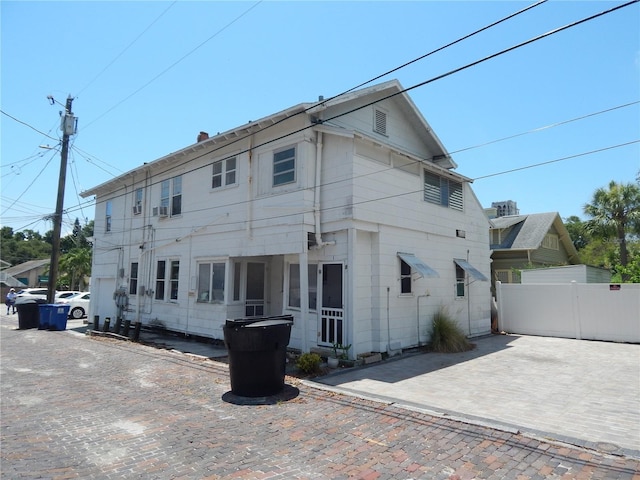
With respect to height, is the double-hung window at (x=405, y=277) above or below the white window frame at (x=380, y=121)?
below

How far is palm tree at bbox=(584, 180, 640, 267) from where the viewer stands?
80.5 ft

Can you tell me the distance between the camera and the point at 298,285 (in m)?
11.5

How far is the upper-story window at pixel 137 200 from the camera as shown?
16828 millimetres

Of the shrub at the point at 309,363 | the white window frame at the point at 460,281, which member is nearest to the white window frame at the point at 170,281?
the shrub at the point at 309,363

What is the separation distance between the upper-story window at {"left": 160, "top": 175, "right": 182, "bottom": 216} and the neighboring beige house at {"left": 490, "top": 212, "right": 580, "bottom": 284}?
17.3 m

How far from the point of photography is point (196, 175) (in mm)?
14094

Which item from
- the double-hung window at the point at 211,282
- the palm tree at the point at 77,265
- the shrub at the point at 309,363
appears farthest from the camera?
the palm tree at the point at 77,265

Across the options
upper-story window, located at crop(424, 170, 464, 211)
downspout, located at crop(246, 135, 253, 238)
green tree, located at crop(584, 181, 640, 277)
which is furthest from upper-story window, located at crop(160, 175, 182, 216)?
green tree, located at crop(584, 181, 640, 277)

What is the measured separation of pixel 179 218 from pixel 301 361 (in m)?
8.06

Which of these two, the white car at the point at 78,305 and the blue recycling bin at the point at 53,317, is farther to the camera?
the white car at the point at 78,305

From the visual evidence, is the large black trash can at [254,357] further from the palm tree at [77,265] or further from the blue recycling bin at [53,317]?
the palm tree at [77,265]

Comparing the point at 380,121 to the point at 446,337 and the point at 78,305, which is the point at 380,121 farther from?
the point at 78,305

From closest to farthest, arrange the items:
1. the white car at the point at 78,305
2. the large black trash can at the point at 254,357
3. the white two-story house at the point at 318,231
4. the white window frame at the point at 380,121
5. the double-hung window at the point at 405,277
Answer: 1. the large black trash can at the point at 254,357
2. the white two-story house at the point at 318,231
3. the double-hung window at the point at 405,277
4. the white window frame at the point at 380,121
5. the white car at the point at 78,305

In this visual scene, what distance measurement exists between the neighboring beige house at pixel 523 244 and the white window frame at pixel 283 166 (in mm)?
16507
